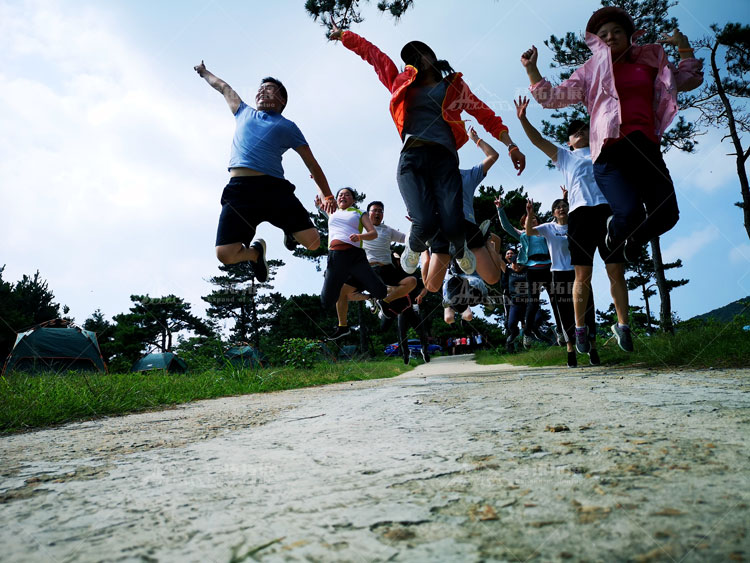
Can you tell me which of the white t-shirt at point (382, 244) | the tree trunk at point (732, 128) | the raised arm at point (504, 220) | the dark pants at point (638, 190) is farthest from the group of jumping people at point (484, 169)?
the tree trunk at point (732, 128)

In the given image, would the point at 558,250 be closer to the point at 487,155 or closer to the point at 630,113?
the point at 487,155

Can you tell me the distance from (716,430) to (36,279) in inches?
1483

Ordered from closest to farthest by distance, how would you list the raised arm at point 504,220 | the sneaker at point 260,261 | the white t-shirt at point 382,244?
the sneaker at point 260,261
the raised arm at point 504,220
the white t-shirt at point 382,244

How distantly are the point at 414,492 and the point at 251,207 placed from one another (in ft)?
12.4

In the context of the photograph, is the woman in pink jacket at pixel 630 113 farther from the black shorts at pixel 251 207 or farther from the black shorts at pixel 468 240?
the black shorts at pixel 251 207

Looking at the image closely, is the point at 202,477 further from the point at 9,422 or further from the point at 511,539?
the point at 9,422

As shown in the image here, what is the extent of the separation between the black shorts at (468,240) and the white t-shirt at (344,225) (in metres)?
1.47

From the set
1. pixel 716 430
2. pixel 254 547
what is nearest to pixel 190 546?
pixel 254 547

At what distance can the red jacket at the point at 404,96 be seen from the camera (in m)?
3.89

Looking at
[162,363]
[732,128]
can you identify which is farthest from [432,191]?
[162,363]

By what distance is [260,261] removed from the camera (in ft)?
15.1

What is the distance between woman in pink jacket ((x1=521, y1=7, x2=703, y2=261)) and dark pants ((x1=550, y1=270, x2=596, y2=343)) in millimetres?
1684

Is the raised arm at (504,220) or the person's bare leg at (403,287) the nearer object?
the raised arm at (504,220)

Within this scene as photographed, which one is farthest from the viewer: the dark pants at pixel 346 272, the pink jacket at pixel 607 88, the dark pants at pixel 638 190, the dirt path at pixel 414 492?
the dark pants at pixel 346 272
